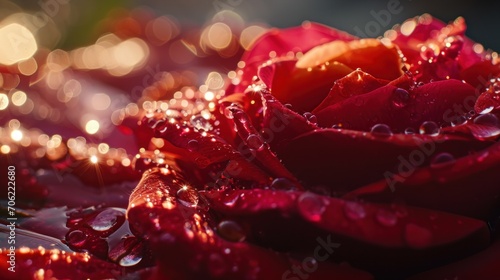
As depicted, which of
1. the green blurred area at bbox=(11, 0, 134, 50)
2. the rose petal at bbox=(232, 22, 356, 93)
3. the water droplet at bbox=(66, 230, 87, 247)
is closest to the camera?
the water droplet at bbox=(66, 230, 87, 247)

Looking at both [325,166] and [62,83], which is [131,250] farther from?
[62,83]

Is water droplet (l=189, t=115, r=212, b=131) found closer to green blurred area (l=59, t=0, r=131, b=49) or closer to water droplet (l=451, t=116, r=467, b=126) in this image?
water droplet (l=451, t=116, r=467, b=126)

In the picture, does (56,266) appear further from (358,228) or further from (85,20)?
(85,20)

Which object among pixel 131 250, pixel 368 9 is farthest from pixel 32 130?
pixel 368 9

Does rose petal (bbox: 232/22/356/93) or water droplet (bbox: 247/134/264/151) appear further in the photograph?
rose petal (bbox: 232/22/356/93)

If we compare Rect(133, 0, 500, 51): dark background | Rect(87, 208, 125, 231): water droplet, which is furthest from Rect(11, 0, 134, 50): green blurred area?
Rect(87, 208, 125, 231): water droplet

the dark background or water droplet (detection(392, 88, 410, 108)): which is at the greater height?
water droplet (detection(392, 88, 410, 108))
